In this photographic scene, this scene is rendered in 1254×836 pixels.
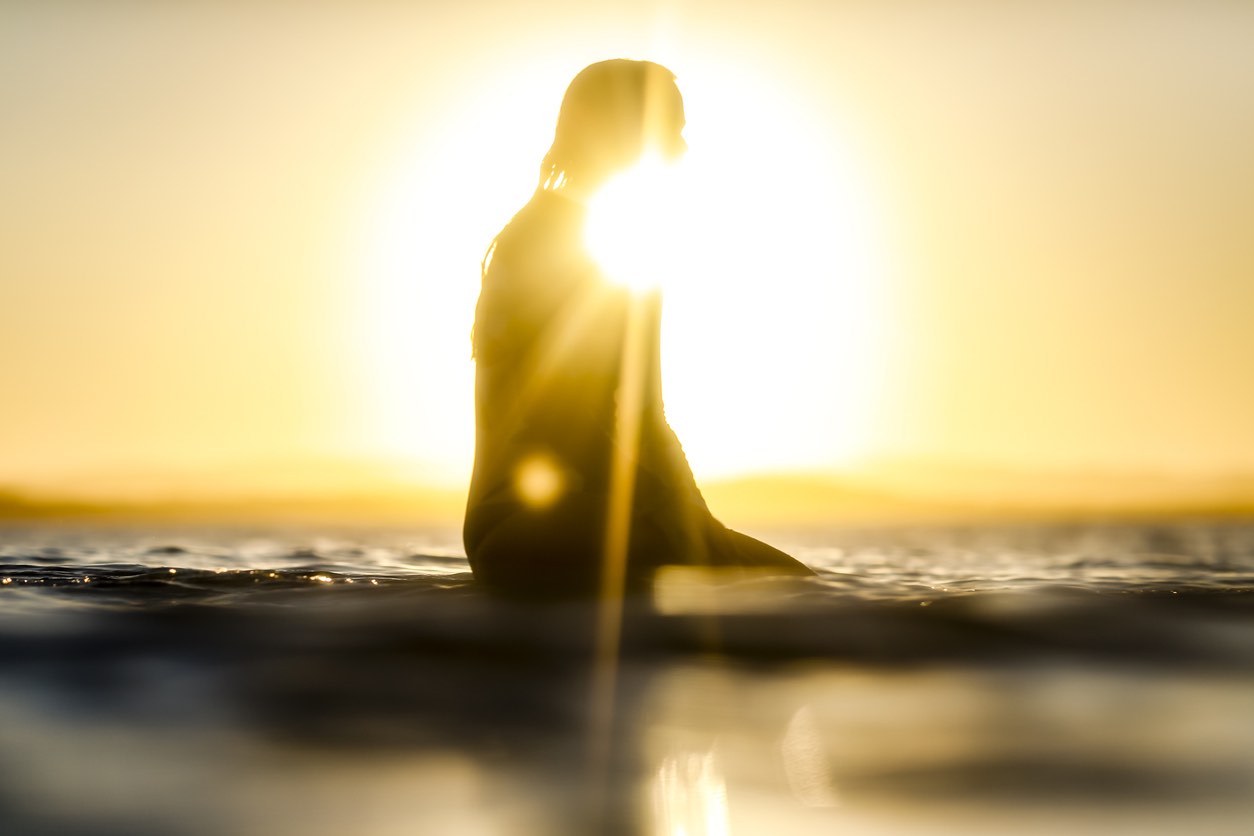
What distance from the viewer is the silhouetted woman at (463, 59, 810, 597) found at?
199 inches

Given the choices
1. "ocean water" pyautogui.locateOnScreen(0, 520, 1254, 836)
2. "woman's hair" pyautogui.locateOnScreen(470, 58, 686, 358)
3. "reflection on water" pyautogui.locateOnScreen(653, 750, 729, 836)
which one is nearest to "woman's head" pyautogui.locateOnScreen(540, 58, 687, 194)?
"woman's hair" pyautogui.locateOnScreen(470, 58, 686, 358)

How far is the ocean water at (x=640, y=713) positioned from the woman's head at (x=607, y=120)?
2332mm

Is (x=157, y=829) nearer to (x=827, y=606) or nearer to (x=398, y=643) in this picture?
(x=398, y=643)

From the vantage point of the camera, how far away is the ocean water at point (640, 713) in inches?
83.8

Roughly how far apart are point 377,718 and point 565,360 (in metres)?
2.76

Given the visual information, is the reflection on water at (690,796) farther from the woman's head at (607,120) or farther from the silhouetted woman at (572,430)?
the woman's head at (607,120)

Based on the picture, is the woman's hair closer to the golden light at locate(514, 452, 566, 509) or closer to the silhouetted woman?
the silhouetted woman

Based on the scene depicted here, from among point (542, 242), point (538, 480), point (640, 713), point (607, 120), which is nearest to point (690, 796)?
point (640, 713)

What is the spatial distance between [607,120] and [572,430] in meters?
1.62

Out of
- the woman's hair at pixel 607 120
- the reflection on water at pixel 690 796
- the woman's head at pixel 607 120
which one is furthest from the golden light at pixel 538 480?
the reflection on water at pixel 690 796

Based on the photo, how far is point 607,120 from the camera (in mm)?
5641

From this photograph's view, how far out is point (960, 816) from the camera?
212cm

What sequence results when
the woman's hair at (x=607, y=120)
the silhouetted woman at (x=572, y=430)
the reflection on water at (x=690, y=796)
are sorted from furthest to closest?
the woman's hair at (x=607, y=120), the silhouetted woman at (x=572, y=430), the reflection on water at (x=690, y=796)

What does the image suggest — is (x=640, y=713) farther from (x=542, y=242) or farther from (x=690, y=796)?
(x=542, y=242)
